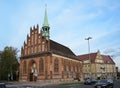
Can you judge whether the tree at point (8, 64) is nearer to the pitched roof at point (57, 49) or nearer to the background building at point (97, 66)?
the pitched roof at point (57, 49)

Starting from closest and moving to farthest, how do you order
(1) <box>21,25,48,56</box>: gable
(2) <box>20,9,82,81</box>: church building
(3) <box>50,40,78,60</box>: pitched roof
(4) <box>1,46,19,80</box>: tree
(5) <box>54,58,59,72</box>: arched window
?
(2) <box>20,9,82,81</box>: church building
(1) <box>21,25,48,56</box>: gable
(5) <box>54,58,59,72</box>: arched window
(3) <box>50,40,78,60</box>: pitched roof
(4) <box>1,46,19,80</box>: tree

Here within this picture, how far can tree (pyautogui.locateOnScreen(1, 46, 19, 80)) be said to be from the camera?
270 ft

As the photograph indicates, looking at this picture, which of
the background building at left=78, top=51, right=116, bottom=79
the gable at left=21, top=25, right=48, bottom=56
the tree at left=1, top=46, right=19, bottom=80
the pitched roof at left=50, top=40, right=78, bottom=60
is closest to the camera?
the gable at left=21, top=25, right=48, bottom=56

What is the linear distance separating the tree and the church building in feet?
37.3

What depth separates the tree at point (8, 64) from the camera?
82256mm

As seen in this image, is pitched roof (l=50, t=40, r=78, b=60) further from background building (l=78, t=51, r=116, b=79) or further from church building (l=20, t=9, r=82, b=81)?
background building (l=78, t=51, r=116, b=79)

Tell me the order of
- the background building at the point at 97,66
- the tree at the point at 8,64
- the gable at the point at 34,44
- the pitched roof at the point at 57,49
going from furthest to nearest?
the background building at the point at 97,66, the tree at the point at 8,64, the pitched roof at the point at 57,49, the gable at the point at 34,44

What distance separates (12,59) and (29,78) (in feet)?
54.8

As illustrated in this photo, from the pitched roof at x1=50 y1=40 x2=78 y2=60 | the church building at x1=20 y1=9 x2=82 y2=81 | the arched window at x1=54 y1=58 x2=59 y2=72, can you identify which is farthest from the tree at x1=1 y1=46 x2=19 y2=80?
the arched window at x1=54 y1=58 x2=59 y2=72

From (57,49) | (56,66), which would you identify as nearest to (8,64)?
(57,49)

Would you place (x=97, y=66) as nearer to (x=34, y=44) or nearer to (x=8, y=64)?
(x=8, y=64)

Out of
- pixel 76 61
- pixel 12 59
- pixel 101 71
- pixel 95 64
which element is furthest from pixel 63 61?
pixel 101 71

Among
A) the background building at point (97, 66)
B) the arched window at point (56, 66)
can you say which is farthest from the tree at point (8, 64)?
the background building at point (97, 66)

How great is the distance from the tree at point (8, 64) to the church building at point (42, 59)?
11.4 m
